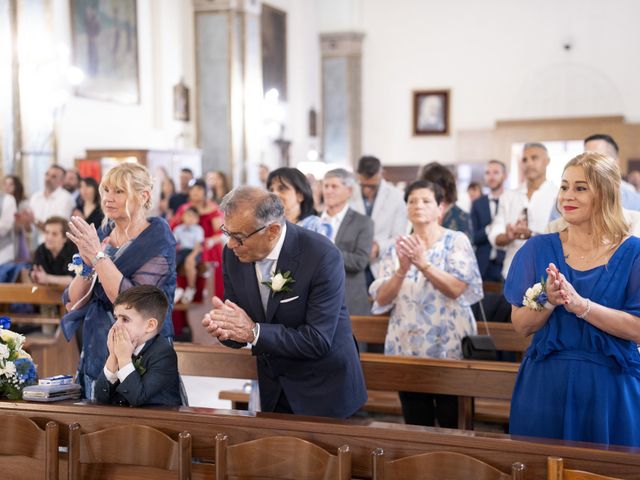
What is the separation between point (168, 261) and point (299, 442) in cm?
124

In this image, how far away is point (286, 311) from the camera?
11.2 ft

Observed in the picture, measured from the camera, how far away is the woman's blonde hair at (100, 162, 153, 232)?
3828 mm

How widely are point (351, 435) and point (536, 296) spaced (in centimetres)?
82

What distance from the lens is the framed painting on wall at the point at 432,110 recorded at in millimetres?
20609

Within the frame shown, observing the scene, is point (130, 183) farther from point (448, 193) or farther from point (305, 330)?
point (448, 193)

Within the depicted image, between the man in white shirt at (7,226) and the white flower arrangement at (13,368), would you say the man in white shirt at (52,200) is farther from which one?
the white flower arrangement at (13,368)

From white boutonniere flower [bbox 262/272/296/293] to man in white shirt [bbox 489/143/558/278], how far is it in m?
3.10

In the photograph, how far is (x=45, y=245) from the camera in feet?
24.9

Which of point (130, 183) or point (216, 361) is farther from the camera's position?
point (216, 361)

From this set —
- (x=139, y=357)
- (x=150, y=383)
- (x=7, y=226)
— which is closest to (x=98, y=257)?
(x=139, y=357)

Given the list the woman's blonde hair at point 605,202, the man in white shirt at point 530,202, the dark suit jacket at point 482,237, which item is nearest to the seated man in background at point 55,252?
the dark suit jacket at point 482,237

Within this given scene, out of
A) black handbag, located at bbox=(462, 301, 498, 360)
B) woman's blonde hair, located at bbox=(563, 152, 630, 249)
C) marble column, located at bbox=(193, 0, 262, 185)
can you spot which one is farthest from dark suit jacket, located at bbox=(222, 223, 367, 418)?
marble column, located at bbox=(193, 0, 262, 185)

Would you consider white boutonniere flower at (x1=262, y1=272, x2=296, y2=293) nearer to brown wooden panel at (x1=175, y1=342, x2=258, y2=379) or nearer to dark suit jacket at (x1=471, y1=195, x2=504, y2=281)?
Answer: brown wooden panel at (x1=175, y1=342, x2=258, y2=379)

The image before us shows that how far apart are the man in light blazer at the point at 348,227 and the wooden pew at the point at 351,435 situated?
268 centimetres
